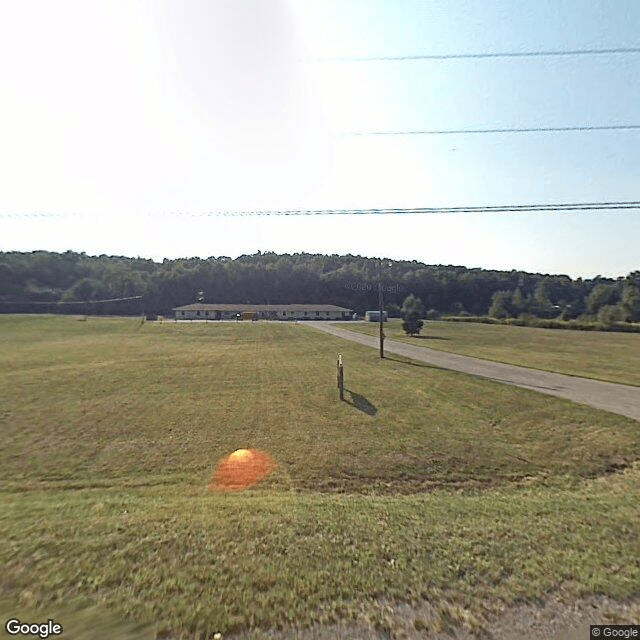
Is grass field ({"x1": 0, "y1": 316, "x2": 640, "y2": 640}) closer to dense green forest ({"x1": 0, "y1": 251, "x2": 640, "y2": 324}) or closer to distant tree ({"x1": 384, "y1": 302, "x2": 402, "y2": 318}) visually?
dense green forest ({"x1": 0, "y1": 251, "x2": 640, "y2": 324})

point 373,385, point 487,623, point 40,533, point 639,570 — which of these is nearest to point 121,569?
point 40,533

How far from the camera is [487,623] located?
333cm

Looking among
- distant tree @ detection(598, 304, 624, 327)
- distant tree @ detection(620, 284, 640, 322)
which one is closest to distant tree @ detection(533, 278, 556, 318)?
distant tree @ detection(598, 304, 624, 327)

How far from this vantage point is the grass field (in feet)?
11.7

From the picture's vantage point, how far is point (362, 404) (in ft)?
42.3

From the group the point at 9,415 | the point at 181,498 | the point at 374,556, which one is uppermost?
the point at 374,556

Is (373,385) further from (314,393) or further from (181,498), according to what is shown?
(181,498)

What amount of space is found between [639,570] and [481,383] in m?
12.6

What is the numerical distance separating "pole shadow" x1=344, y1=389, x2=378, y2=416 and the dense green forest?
8950 centimetres

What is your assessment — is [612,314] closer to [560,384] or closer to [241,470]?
[560,384]

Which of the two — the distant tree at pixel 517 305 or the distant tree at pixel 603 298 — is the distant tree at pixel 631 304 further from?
the distant tree at pixel 517 305

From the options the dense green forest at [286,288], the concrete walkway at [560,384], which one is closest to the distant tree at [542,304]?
the dense green forest at [286,288]

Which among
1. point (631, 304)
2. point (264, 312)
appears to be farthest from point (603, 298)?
point (264, 312)

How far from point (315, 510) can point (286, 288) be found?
13155 centimetres
